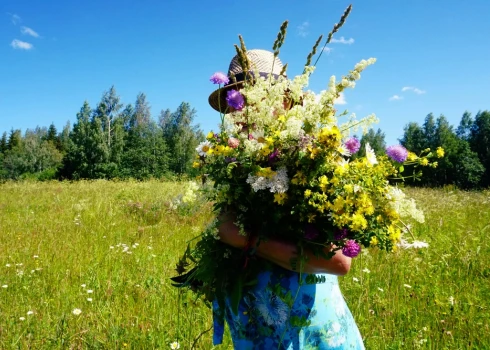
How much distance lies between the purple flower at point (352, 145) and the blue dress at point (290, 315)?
0.49 m

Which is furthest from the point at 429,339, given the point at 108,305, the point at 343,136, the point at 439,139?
the point at 439,139

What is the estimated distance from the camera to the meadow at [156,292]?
2.41 m

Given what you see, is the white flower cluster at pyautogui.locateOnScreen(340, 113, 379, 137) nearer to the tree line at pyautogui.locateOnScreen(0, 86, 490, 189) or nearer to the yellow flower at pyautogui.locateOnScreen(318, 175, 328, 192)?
the yellow flower at pyautogui.locateOnScreen(318, 175, 328, 192)

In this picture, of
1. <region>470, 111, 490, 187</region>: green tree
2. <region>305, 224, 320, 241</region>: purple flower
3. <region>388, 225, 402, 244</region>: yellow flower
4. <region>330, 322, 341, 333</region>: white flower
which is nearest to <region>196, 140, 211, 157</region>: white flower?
<region>305, 224, 320, 241</region>: purple flower

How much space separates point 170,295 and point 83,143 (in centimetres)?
4912

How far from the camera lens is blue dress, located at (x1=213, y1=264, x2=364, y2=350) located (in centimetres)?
129

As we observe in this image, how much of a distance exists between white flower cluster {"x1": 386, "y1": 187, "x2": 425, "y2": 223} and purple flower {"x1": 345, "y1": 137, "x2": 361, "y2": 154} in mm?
177

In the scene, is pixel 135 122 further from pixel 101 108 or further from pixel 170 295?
pixel 170 295

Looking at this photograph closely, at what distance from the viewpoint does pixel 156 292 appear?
124 inches

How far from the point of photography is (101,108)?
50906mm

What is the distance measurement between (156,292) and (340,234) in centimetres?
246

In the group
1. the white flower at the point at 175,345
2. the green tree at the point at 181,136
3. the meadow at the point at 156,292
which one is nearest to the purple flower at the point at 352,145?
the meadow at the point at 156,292

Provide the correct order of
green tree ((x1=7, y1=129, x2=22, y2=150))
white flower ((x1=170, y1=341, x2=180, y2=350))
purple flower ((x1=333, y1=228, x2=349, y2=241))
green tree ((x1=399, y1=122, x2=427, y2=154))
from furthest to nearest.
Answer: green tree ((x1=7, y1=129, x2=22, y2=150)) < green tree ((x1=399, y1=122, x2=427, y2=154)) < white flower ((x1=170, y1=341, x2=180, y2=350)) < purple flower ((x1=333, y1=228, x2=349, y2=241))

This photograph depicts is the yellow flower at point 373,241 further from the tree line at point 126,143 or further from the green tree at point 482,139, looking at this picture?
the green tree at point 482,139
